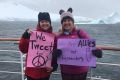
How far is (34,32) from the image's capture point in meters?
3.96

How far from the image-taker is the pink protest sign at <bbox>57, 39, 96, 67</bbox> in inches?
153

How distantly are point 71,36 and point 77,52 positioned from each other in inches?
9.0

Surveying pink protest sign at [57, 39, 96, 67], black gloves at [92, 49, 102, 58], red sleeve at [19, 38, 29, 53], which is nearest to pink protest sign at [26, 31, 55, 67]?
red sleeve at [19, 38, 29, 53]

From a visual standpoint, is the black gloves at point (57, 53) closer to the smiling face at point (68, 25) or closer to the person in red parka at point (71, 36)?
the person in red parka at point (71, 36)

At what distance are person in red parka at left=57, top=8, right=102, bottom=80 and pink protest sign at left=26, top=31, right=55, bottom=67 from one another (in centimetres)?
17

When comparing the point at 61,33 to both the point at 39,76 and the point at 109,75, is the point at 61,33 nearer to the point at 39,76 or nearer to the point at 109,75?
the point at 39,76

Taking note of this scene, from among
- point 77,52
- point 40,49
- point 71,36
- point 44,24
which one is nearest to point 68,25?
point 71,36

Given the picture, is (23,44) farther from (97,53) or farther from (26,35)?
(97,53)

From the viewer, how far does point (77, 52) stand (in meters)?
3.98

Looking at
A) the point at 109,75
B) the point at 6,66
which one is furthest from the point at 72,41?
the point at 6,66

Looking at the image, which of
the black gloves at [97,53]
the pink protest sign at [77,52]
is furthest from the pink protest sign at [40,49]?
the black gloves at [97,53]

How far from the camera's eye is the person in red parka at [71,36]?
149 inches

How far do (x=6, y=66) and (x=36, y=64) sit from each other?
11.9 metres

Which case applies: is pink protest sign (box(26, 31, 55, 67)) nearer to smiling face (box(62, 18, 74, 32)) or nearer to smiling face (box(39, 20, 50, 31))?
smiling face (box(39, 20, 50, 31))
